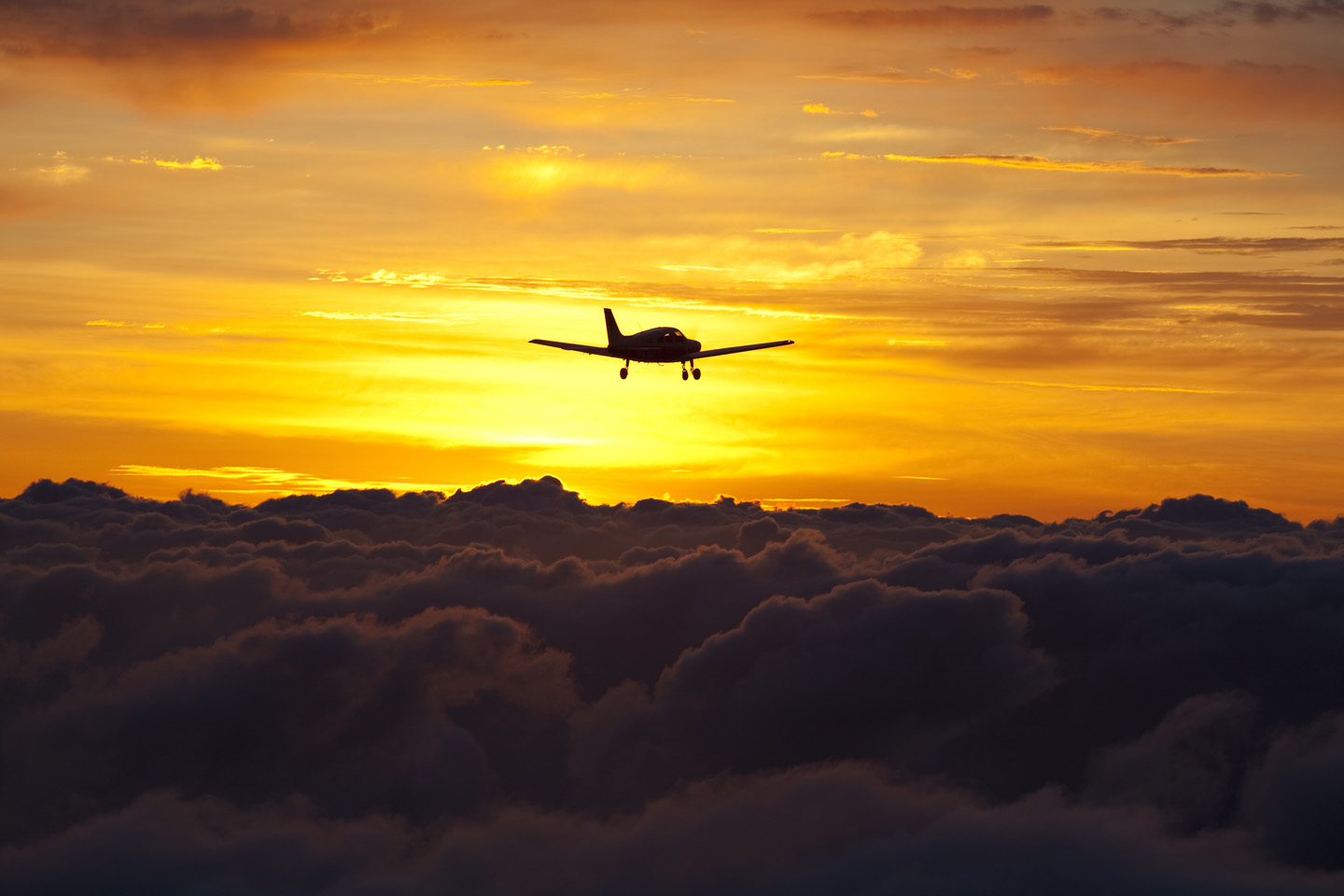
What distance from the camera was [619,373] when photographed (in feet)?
353

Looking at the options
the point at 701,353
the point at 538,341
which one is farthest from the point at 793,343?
the point at 538,341

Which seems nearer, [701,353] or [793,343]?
[793,343]

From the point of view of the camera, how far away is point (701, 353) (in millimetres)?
116875

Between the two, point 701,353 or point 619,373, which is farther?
point 701,353

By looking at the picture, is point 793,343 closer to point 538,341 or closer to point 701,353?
point 701,353

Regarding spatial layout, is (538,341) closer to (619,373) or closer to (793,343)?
(619,373)

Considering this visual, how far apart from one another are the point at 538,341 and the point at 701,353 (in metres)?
17.8

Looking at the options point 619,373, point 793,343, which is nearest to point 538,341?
point 619,373

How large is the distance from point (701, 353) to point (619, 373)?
1276cm

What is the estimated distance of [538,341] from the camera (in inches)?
4660

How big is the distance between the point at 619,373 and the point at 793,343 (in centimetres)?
1771

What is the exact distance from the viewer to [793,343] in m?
110

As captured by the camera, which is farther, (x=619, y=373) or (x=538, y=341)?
(x=538, y=341)
